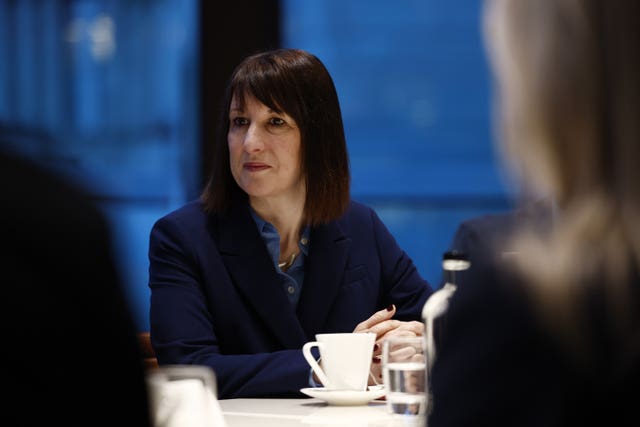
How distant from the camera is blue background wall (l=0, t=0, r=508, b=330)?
13.6 ft

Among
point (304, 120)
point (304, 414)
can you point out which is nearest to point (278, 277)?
point (304, 120)

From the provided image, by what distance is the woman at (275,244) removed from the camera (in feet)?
7.89

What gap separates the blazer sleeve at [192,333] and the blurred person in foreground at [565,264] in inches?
48.4

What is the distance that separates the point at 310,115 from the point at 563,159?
1.81m

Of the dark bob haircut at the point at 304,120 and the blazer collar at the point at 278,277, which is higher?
the dark bob haircut at the point at 304,120

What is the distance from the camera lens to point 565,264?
2.75ft

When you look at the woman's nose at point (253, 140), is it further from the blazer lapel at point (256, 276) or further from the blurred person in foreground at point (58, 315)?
the blurred person in foreground at point (58, 315)

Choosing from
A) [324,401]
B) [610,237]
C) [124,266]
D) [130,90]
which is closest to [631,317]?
[610,237]

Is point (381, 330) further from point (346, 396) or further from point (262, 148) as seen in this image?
point (262, 148)

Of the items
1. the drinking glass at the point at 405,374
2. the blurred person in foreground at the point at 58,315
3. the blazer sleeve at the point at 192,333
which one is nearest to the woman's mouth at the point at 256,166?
the blazer sleeve at the point at 192,333

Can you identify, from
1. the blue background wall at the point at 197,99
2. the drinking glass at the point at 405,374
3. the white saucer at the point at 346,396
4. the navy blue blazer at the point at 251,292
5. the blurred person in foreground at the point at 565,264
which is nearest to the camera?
the blurred person in foreground at the point at 565,264

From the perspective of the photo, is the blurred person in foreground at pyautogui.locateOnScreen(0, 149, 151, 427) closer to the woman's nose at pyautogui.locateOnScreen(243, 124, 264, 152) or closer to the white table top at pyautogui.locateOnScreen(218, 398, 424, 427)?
the white table top at pyautogui.locateOnScreen(218, 398, 424, 427)

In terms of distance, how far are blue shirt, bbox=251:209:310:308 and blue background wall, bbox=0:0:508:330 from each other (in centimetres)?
161

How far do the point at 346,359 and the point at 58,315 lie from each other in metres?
1.35
